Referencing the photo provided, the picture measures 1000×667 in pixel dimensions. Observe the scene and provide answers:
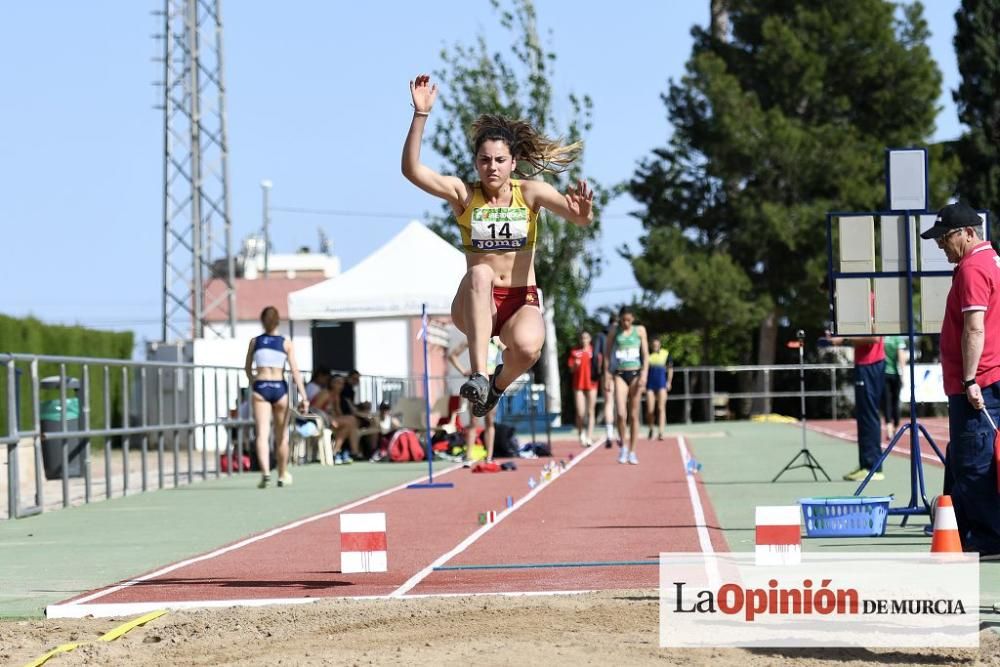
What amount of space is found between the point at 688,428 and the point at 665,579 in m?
28.9

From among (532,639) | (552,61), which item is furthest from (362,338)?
(532,639)

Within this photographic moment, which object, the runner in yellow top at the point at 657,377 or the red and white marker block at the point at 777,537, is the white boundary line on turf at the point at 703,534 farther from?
the runner in yellow top at the point at 657,377

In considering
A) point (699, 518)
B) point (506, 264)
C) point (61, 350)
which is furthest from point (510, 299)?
point (61, 350)

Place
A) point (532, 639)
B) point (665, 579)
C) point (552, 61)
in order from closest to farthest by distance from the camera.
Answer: point (532, 639), point (665, 579), point (552, 61)

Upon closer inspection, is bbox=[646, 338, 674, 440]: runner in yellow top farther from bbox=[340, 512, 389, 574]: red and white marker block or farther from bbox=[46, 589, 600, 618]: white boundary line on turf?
bbox=[46, 589, 600, 618]: white boundary line on turf

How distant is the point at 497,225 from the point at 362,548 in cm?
199

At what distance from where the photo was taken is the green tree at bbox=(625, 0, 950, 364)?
4978cm

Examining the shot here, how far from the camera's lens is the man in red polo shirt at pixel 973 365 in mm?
9000

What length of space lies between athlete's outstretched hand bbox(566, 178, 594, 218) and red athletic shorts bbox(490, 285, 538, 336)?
49cm

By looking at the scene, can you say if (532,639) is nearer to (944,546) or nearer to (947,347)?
(944,546)

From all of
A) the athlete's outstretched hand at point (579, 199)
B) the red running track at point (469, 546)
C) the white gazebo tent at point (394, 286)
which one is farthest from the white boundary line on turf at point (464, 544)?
the white gazebo tent at point (394, 286)

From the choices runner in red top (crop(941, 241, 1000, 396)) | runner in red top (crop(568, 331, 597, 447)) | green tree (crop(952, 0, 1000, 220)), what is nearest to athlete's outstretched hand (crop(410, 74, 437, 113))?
runner in red top (crop(941, 241, 1000, 396))

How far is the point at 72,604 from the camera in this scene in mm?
8406

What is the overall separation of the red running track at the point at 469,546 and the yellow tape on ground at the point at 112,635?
1.94 ft
